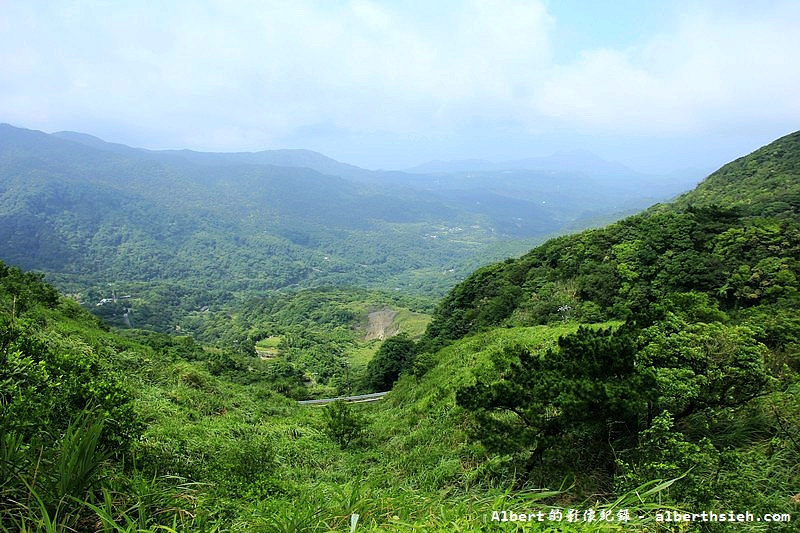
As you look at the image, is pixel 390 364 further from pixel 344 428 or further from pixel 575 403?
pixel 575 403

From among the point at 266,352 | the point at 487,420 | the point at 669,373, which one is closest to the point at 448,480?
the point at 487,420

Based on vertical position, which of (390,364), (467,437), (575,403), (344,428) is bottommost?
(390,364)

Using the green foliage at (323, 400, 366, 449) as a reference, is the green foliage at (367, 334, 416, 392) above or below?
below

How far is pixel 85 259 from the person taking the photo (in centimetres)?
14250

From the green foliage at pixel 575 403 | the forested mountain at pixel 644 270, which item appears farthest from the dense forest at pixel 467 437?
the forested mountain at pixel 644 270

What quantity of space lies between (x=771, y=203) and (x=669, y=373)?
1263 inches

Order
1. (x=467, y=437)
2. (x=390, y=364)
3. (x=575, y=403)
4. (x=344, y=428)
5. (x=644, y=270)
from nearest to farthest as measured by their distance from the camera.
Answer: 1. (x=575, y=403)
2. (x=467, y=437)
3. (x=344, y=428)
4. (x=644, y=270)
5. (x=390, y=364)

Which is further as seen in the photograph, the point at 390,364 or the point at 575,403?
the point at 390,364

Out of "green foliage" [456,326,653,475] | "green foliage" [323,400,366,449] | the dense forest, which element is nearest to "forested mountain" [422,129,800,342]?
the dense forest

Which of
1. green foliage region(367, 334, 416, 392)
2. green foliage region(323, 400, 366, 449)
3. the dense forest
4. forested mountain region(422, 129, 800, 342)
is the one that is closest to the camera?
the dense forest

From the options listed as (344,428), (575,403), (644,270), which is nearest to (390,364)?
(644,270)

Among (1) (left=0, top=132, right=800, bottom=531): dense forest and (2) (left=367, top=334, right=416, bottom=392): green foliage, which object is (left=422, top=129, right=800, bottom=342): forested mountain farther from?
(2) (left=367, top=334, right=416, bottom=392): green foliage

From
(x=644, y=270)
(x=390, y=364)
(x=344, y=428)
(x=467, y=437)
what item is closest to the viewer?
(x=467, y=437)

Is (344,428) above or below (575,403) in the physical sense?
below
